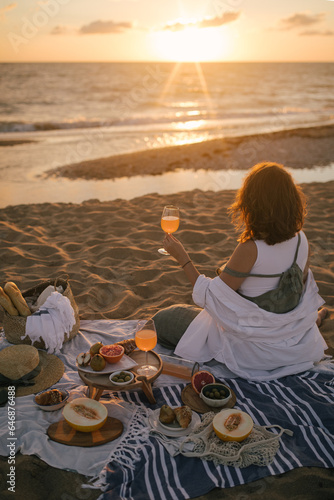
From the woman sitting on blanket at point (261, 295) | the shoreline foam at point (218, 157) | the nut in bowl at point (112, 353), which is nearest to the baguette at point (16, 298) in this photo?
the nut in bowl at point (112, 353)

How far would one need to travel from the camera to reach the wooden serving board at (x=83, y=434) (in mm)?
2693

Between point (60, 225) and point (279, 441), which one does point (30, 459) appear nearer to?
point (279, 441)

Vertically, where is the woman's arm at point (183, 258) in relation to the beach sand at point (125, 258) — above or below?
above

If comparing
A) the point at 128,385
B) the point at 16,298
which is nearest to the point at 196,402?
the point at 128,385

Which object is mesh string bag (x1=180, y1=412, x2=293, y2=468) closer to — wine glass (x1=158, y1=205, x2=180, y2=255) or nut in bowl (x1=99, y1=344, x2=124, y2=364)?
nut in bowl (x1=99, y1=344, x2=124, y2=364)

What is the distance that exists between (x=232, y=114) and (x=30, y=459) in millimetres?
21540

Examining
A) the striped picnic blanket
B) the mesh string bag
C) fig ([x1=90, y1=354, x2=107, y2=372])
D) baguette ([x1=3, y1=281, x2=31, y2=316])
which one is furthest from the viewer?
baguette ([x1=3, y1=281, x2=31, y2=316])

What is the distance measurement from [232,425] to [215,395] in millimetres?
325

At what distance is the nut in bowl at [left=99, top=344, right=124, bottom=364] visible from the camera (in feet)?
9.89

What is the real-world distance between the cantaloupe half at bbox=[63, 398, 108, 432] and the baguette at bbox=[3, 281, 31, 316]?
3.53 feet

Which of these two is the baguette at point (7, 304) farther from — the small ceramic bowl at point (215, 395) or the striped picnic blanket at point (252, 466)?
the small ceramic bowl at point (215, 395)

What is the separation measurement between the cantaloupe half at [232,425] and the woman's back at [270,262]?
849mm

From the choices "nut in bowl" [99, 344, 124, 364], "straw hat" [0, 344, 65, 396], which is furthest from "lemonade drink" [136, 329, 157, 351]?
"straw hat" [0, 344, 65, 396]

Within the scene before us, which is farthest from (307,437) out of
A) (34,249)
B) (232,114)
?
(232,114)
